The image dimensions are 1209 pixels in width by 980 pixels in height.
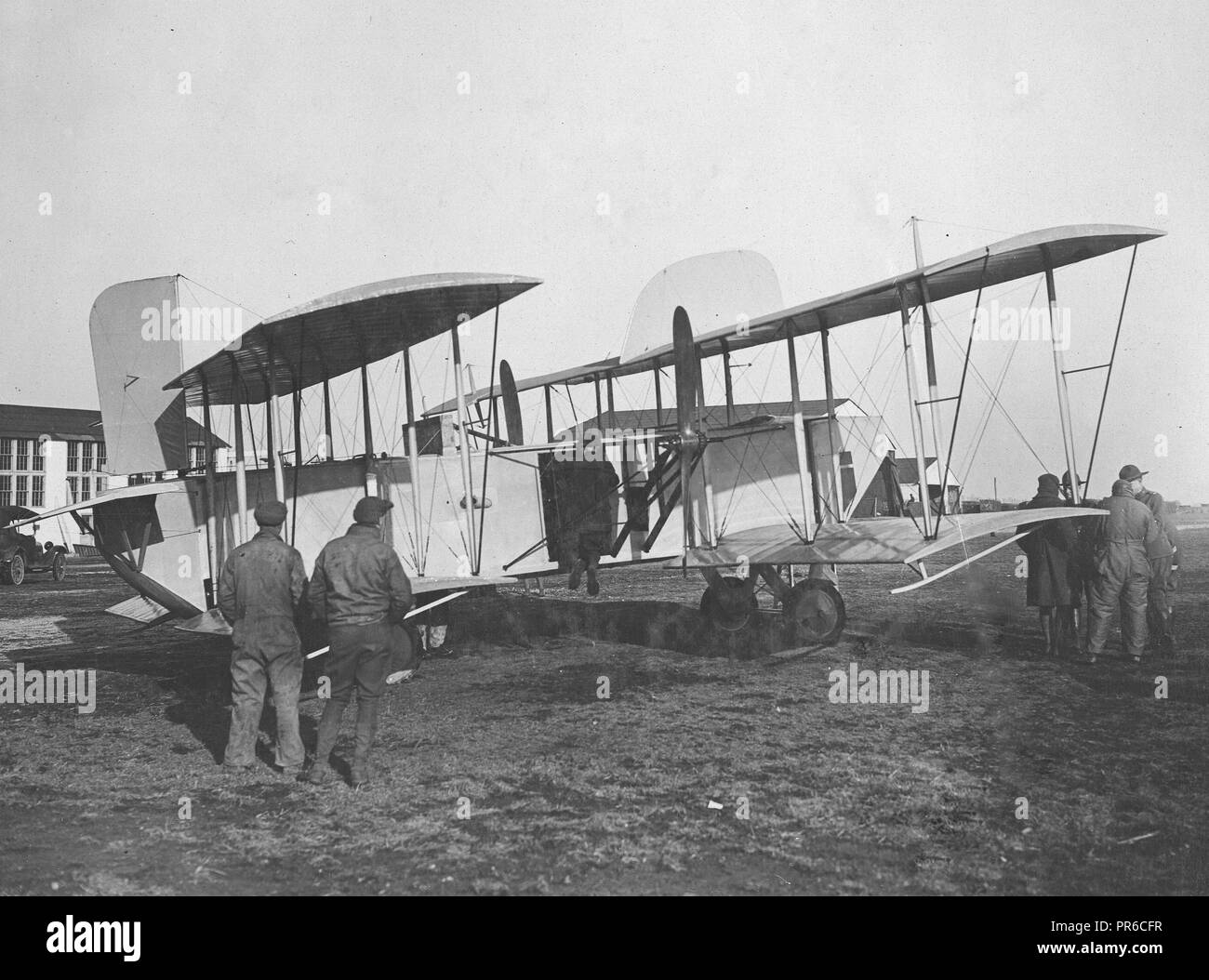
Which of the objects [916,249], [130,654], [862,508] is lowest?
[130,654]

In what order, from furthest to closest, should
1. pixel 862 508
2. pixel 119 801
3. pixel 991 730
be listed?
pixel 862 508 < pixel 991 730 < pixel 119 801

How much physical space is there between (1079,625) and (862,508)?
12.0ft

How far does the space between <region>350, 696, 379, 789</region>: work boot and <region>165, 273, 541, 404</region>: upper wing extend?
369 centimetres

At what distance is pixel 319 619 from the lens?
5.82 metres

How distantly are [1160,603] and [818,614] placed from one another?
11.5 ft

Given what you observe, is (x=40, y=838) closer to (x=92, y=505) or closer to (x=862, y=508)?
(x=92, y=505)

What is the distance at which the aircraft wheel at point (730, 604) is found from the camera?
35.2 ft

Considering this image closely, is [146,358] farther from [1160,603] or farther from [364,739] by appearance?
[1160,603]

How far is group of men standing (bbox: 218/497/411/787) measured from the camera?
5316 millimetres

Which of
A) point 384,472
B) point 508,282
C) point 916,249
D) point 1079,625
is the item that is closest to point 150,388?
point 384,472

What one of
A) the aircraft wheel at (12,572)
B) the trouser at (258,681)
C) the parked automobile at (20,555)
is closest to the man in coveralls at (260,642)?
the trouser at (258,681)
